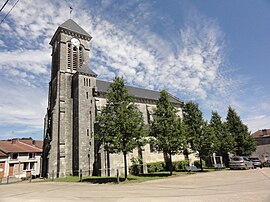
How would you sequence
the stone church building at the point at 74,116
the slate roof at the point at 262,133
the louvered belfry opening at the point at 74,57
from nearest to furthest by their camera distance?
the stone church building at the point at 74,116 → the louvered belfry opening at the point at 74,57 → the slate roof at the point at 262,133

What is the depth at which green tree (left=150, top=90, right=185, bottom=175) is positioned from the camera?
22.5m

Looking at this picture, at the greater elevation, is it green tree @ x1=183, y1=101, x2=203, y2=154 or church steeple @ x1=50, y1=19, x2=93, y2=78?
church steeple @ x1=50, y1=19, x2=93, y2=78

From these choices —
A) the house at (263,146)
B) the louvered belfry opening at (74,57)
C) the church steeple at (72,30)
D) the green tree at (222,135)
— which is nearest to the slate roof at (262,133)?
the house at (263,146)

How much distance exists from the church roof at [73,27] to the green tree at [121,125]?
72.2 feet

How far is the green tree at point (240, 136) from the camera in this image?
38.1m

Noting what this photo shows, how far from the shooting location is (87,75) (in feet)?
107

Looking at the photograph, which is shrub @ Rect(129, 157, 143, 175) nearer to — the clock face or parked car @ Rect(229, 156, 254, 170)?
parked car @ Rect(229, 156, 254, 170)

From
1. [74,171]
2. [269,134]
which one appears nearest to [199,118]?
[74,171]

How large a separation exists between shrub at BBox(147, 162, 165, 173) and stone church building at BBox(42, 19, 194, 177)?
880mm

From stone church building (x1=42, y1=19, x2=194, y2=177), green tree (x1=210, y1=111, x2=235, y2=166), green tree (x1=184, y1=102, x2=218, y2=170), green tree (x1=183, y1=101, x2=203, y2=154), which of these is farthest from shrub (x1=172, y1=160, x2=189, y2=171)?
green tree (x1=210, y1=111, x2=235, y2=166)

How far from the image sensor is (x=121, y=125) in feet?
63.9

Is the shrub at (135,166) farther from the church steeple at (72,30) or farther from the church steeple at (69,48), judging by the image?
the church steeple at (72,30)

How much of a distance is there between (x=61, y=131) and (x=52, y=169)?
532 centimetres

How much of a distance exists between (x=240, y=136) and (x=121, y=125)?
28903 mm
